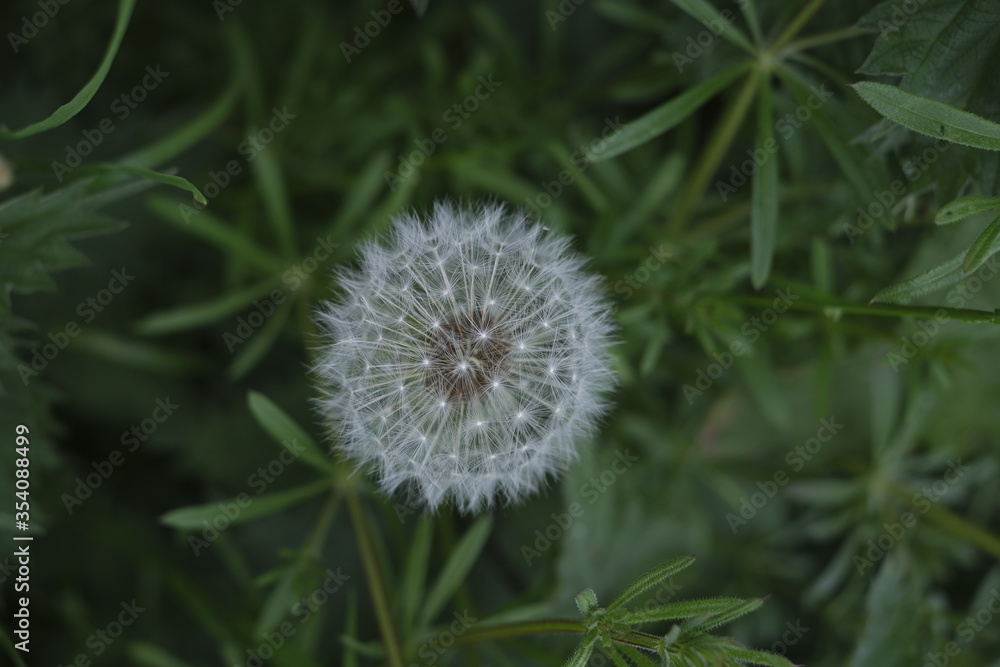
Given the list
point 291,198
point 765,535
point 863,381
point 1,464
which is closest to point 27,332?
Result: point 1,464

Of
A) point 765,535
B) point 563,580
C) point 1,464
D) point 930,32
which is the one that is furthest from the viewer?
A: point 765,535

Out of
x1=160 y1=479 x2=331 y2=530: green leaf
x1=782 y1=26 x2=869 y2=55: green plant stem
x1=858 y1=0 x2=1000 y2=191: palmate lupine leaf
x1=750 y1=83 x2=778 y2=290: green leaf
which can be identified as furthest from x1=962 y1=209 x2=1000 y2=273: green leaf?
x1=160 y1=479 x2=331 y2=530: green leaf

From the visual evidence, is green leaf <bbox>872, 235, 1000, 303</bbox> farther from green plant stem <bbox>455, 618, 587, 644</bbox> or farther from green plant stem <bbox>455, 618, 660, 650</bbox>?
green plant stem <bbox>455, 618, 587, 644</bbox>

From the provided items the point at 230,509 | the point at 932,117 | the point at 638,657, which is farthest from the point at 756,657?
the point at 230,509

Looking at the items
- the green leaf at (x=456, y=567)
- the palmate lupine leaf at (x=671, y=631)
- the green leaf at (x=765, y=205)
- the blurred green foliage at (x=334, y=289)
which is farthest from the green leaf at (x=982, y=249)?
the green leaf at (x=456, y=567)

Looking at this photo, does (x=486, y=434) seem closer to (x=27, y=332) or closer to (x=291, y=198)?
(x=291, y=198)

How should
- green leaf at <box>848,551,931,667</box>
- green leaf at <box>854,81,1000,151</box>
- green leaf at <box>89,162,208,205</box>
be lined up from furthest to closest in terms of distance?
green leaf at <box>848,551,931,667</box>
green leaf at <box>89,162,208,205</box>
green leaf at <box>854,81,1000,151</box>

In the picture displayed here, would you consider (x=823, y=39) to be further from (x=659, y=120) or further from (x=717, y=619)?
(x=717, y=619)
